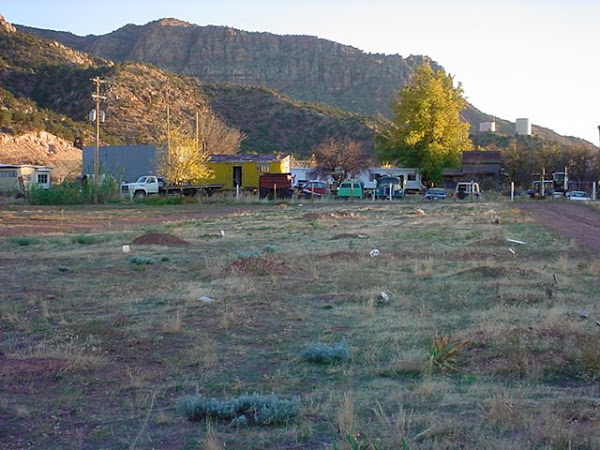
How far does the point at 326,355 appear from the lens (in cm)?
862

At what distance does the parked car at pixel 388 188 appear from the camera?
2579 inches

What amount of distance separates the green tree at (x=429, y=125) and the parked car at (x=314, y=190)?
12.9 metres

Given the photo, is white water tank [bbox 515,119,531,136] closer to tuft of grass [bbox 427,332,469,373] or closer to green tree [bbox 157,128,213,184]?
green tree [bbox 157,128,213,184]

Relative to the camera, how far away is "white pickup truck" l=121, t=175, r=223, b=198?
60.4 m

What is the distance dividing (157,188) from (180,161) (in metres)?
3.19

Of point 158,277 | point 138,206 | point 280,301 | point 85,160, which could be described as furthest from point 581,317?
point 85,160

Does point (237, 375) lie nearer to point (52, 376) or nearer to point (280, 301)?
point (52, 376)

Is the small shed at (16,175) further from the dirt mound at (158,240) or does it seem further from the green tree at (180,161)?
the dirt mound at (158,240)

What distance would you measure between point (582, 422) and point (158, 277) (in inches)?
434

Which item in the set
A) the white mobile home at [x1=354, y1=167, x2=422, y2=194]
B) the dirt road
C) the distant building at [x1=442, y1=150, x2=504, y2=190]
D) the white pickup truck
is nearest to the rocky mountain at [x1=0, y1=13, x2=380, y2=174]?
the distant building at [x1=442, y1=150, x2=504, y2=190]

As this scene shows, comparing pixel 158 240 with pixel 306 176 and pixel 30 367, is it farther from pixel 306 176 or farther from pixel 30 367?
pixel 306 176

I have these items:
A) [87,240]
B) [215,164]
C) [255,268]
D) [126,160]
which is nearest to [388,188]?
[215,164]

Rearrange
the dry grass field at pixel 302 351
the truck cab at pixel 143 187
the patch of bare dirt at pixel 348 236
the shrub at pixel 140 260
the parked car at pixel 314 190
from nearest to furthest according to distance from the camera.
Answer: the dry grass field at pixel 302 351 < the shrub at pixel 140 260 < the patch of bare dirt at pixel 348 236 < the truck cab at pixel 143 187 < the parked car at pixel 314 190

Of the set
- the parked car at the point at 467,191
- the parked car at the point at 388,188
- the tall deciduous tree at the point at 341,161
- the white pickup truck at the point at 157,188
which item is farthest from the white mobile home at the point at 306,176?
the white pickup truck at the point at 157,188
